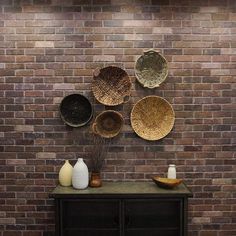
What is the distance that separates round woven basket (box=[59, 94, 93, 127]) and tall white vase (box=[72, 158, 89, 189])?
47 cm

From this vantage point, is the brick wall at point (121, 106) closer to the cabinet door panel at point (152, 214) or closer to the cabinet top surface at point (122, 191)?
the cabinet top surface at point (122, 191)

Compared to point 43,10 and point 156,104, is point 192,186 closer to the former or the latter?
point 156,104

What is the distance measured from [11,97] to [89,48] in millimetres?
955

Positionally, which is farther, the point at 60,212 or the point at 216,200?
the point at 216,200

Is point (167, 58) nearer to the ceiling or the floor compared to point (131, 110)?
nearer to the ceiling

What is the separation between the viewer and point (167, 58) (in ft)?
11.3

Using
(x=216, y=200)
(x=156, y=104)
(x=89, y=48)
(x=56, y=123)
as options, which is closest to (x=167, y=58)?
(x=156, y=104)

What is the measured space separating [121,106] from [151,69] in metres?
0.49

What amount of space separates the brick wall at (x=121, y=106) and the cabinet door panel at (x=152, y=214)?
1.18 feet

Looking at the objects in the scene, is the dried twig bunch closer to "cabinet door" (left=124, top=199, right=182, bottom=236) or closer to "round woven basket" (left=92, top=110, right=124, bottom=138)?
"round woven basket" (left=92, top=110, right=124, bottom=138)

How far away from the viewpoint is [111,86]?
11.2 feet

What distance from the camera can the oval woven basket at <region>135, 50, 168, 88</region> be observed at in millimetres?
3393

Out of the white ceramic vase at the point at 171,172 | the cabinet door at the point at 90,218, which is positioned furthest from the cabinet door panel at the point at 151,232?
the white ceramic vase at the point at 171,172

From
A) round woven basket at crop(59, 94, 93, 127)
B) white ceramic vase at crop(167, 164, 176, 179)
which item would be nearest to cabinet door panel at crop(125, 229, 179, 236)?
white ceramic vase at crop(167, 164, 176, 179)
